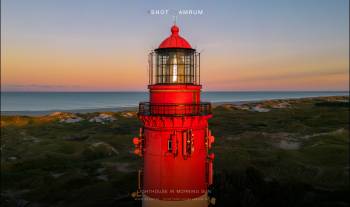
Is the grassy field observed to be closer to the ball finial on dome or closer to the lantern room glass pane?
the lantern room glass pane

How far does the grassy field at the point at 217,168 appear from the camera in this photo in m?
19.4

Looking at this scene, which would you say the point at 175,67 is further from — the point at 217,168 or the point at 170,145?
the point at 217,168

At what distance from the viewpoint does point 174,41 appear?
10562 mm

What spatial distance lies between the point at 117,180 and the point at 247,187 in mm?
12405

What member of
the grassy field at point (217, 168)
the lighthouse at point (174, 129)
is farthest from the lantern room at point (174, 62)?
the grassy field at point (217, 168)

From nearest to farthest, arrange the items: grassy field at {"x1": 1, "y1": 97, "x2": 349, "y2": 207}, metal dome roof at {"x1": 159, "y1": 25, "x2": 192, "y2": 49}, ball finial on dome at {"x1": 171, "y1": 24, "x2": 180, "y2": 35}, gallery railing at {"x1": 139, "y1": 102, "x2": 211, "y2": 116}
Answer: gallery railing at {"x1": 139, "y1": 102, "x2": 211, "y2": 116}, metal dome roof at {"x1": 159, "y1": 25, "x2": 192, "y2": 49}, ball finial on dome at {"x1": 171, "y1": 24, "x2": 180, "y2": 35}, grassy field at {"x1": 1, "y1": 97, "x2": 349, "y2": 207}

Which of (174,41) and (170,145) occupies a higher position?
(174,41)

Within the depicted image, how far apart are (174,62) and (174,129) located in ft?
7.63

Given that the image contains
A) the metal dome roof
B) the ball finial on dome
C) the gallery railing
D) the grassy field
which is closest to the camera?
the gallery railing

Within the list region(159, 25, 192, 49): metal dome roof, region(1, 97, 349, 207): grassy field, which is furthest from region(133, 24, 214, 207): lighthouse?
region(1, 97, 349, 207): grassy field

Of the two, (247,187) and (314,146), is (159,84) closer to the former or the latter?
(247,187)

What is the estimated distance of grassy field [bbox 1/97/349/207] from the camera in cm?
1941

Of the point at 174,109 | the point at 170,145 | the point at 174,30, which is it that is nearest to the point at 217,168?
the point at 170,145

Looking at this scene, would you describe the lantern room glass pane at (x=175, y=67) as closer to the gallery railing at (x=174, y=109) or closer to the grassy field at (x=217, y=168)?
the gallery railing at (x=174, y=109)
